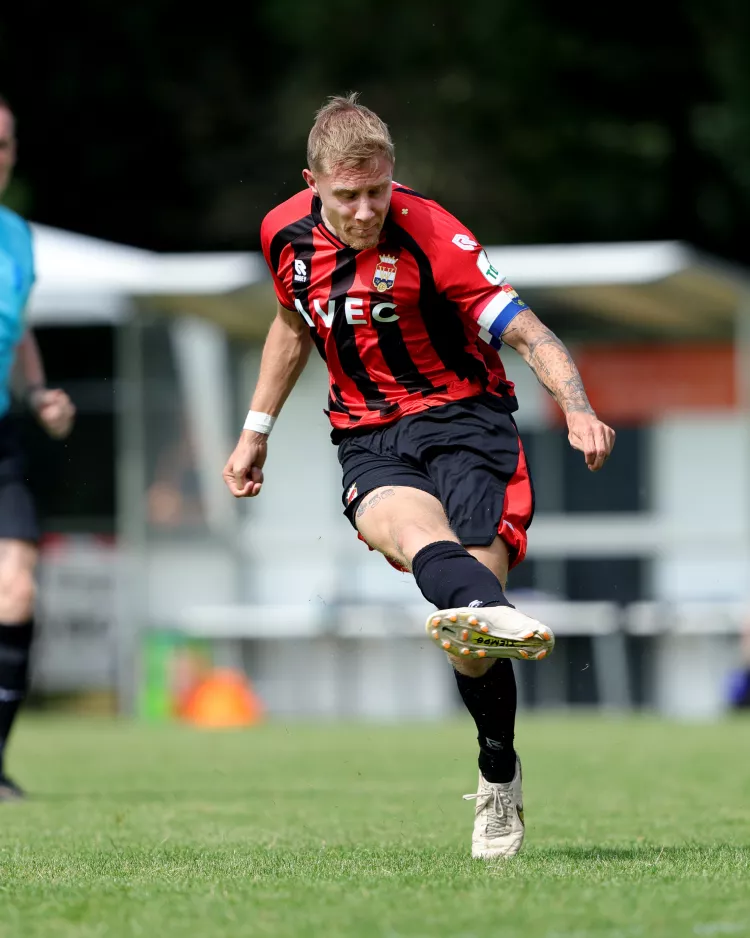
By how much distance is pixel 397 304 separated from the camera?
543 cm

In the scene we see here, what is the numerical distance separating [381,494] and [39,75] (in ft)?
69.1

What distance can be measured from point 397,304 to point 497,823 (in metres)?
1.49

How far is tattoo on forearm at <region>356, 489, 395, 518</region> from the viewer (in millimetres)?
5340

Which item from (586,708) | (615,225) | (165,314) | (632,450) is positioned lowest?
(586,708)

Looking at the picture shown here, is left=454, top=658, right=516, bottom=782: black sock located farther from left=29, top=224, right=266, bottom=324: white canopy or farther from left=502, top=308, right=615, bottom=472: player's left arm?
left=29, top=224, right=266, bottom=324: white canopy

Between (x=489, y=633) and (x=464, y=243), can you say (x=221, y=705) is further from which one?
(x=489, y=633)

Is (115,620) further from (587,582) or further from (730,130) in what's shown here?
(730,130)

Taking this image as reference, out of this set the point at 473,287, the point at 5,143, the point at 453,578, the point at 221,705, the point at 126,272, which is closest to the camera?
the point at 453,578

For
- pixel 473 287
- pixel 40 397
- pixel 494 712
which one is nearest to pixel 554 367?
pixel 473 287

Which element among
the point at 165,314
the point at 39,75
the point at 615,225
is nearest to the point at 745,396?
the point at 165,314

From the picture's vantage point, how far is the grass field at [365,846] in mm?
4027

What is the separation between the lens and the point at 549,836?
6066mm

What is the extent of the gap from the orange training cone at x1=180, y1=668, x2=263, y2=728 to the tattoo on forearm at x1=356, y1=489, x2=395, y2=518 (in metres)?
10.8

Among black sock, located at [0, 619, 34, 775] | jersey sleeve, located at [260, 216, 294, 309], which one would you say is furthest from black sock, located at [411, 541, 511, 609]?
black sock, located at [0, 619, 34, 775]
